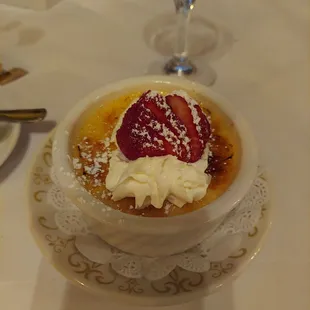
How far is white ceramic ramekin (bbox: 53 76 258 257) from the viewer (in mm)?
729

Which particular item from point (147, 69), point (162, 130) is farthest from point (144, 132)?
point (147, 69)

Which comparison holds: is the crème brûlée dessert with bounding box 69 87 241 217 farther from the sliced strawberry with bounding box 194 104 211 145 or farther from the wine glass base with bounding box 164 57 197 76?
the wine glass base with bounding box 164 57 197 76

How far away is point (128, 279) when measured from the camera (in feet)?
2.49

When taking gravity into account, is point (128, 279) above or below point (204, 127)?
below

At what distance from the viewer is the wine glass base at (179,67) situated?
121 cm

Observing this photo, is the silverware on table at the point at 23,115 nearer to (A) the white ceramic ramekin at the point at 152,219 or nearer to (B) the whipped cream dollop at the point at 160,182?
(A) the white ceramic ramekin at the point at 152,219

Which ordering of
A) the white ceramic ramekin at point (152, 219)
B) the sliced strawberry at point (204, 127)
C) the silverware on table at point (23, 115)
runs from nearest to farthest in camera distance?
the white ceramic ramekin at point (152, 219), the sliced strawberry at point (204, 127), the silverware on table at point (23, 115)

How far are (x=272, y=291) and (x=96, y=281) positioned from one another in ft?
0.99

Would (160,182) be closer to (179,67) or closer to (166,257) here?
(166,257)

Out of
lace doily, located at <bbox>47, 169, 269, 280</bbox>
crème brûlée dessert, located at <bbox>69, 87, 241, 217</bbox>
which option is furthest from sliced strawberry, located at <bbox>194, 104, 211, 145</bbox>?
lace doily, located at <bbox>47, 169, 269, 280</bbox>

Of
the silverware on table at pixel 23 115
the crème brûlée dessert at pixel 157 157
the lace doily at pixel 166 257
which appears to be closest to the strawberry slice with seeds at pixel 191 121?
the crème brûlée dessert at pixel 157 157

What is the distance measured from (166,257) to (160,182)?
143 millimetres

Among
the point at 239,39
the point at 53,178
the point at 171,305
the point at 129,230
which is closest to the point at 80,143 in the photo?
the point at 53,178

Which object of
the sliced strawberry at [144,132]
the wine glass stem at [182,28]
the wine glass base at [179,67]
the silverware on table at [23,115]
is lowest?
the sliced strawberry at [144,132]
